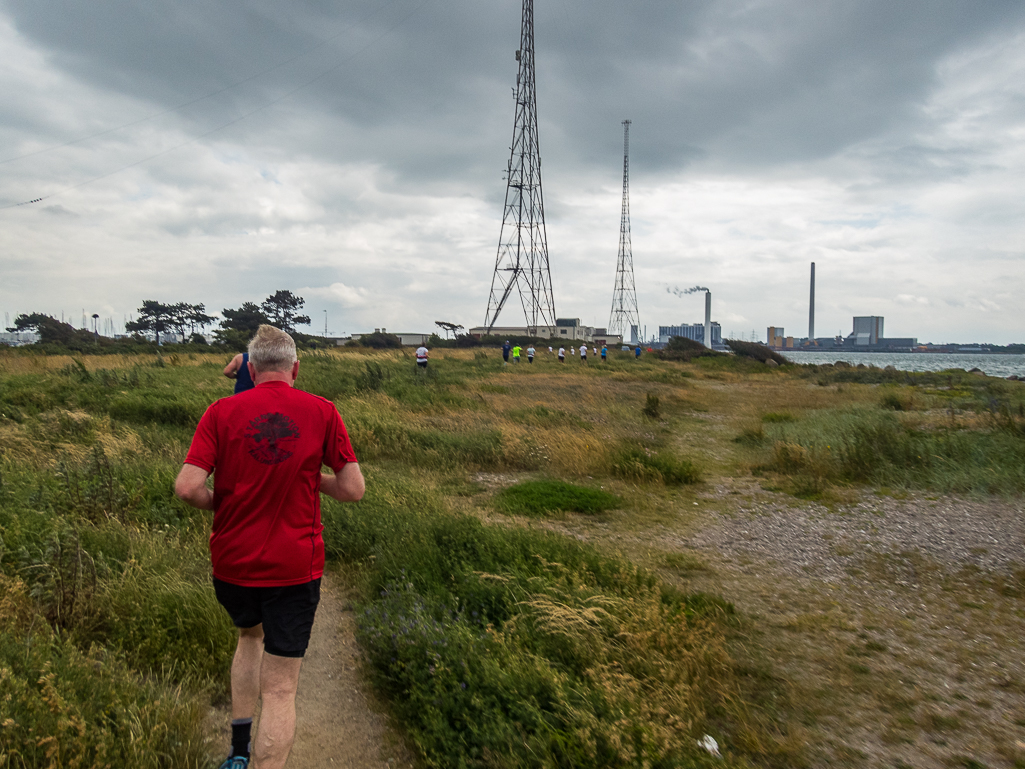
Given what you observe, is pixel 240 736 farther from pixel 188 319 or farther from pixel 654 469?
pixel 188 319

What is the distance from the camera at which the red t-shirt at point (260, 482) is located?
97.7 inches

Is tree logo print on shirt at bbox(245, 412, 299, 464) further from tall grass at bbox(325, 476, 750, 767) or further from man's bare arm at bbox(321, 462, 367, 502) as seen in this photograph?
tall grass at bbox(325, 476, 750, 767)

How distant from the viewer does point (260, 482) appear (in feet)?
8.14

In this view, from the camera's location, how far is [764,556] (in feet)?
20.6

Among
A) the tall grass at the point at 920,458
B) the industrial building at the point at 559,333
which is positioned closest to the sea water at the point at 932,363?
the industrial building at the point at 559,333

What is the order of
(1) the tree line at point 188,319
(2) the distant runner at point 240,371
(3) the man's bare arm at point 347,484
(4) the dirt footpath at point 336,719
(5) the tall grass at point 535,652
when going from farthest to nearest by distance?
(1) the tree line at point 188,319 < (2) the distant runner at point 240,371 < (4) the dirt footpath at point 336,719 < (5) the tall grass at point 535,652 < (3) the man's bare arm at point 347,484

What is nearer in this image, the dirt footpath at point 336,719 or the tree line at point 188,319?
the dirt footpath at point 336,719

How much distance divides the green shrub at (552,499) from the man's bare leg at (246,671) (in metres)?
4.89

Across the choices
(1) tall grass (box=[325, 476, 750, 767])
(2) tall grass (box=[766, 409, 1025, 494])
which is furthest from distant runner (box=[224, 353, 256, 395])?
(2) tall grass (box=[766, 409, 1025, 494])

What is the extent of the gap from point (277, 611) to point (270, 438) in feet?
2.39

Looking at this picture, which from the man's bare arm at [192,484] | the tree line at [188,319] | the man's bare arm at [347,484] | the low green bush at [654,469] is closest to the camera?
the man's bare arm at [192,484]

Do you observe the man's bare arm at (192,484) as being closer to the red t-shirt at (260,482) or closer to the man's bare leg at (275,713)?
the red t-shirt at (260,482)

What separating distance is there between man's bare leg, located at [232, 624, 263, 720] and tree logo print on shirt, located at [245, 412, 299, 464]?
0.83 meters

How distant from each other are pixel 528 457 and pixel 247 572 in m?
8.06
